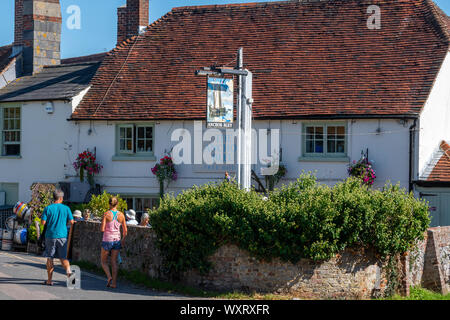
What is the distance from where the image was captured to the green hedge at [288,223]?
13.5 meters

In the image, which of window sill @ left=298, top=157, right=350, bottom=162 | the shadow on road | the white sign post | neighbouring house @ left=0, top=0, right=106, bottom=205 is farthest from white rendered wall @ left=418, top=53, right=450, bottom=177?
neighbouring house @ left=0, top=0, right=106, bottom=205

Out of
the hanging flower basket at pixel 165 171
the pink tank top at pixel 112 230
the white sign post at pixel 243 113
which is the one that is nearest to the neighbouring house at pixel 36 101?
the hanging flower basket at pixel 165 171

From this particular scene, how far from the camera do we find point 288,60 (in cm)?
2381

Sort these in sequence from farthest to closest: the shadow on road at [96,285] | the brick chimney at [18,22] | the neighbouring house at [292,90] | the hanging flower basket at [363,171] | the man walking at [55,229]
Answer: the brick chimney at [18,22]
the neighbouring house at [292,90]
the hanging flower basket at [363,171]
the shadow on road at [96,285]
the man walking at [55,229]

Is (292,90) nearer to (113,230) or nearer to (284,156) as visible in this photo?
(284,156)

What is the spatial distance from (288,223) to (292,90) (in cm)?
984

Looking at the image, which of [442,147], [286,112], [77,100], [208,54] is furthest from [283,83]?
[77,100]

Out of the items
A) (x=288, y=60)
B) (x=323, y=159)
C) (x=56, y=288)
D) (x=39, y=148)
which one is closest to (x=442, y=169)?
(x=323, y=159)

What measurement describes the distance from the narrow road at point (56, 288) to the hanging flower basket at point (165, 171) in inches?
264

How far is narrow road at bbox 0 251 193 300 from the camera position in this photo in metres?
12.6

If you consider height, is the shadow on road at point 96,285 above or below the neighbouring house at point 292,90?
below

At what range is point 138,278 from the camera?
15133mm

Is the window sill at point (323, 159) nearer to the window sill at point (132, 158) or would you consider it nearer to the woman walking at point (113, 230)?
the window sill at point (132, 158)

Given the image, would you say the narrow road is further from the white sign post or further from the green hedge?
the white sign post
